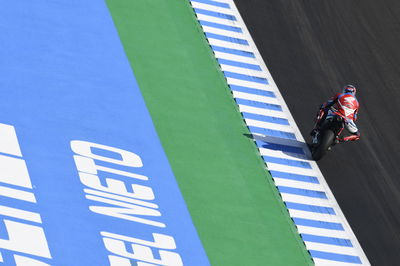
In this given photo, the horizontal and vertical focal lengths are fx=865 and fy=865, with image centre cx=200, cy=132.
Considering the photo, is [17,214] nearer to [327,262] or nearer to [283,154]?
[327,262]

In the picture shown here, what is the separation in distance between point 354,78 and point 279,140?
4208mm

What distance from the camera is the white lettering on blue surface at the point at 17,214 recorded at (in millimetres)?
14961

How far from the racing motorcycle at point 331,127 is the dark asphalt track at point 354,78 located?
45cm

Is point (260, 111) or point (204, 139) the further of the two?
point (260, 111)

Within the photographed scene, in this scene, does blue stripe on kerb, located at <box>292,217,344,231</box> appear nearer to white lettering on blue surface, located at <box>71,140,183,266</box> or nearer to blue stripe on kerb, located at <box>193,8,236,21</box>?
white lettering on blue surface, located at <box>71,140,183,266</box>

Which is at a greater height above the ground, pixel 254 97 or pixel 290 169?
pixel 254 97

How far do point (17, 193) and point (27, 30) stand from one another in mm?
5806

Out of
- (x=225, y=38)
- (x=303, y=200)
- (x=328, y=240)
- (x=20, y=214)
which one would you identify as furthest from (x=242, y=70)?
(x=20, y=214)

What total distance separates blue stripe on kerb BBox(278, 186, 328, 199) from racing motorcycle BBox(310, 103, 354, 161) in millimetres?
1204

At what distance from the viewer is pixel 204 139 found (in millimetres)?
19016

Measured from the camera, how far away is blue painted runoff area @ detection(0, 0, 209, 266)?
623 inches

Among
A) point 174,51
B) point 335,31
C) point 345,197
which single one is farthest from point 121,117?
point 335,31

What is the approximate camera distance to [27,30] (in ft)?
67.8

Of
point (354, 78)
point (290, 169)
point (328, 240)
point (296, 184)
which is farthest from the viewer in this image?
point (354, 78)
